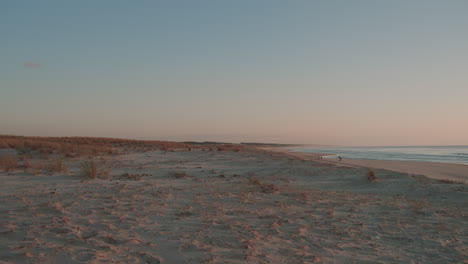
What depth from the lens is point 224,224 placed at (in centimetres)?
523

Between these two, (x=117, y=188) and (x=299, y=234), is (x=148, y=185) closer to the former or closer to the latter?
(x=117, y=188)

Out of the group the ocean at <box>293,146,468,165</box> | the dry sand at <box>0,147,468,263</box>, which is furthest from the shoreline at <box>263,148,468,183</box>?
the dry sand at <box>0,147,468,263</box>

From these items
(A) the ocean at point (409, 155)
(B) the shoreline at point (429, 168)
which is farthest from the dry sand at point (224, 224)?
(A) the ocean at point (409, 155)

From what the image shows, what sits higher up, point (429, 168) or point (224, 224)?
point (429, 168)

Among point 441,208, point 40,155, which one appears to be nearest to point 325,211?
point 441,208

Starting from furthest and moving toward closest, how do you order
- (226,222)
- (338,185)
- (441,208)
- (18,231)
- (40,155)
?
1. (40,155)
2. (338,185)
3. (441,208)
4. (226,222)
5. (18,231)

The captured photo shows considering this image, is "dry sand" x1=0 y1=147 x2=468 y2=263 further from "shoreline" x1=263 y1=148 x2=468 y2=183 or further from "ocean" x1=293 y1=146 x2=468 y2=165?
"ocean" x1=293 y1=146 x2=468 y2=165

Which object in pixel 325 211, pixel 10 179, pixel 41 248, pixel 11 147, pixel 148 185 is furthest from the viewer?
pixel 11 147

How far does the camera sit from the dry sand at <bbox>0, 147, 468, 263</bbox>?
4.01 meters

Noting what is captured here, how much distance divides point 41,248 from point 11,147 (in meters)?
19.6

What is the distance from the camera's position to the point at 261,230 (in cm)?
499

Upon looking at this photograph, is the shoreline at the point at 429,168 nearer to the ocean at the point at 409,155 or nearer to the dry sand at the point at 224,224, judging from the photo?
the ocean at the point at 409,155

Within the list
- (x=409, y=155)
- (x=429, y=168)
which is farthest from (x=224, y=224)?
(x=409, y=155)

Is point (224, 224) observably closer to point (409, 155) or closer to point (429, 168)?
point (429, 168)
